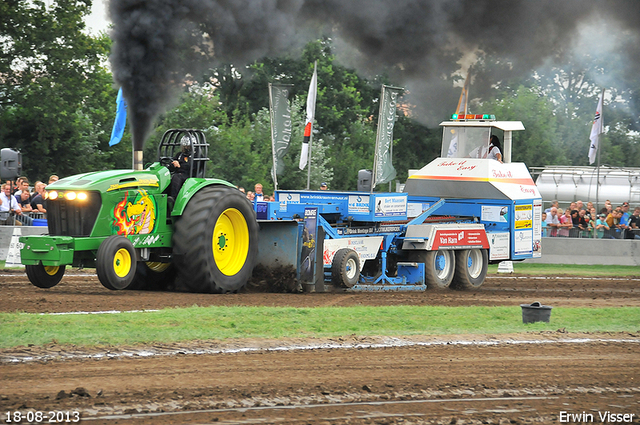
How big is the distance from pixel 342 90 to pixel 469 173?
2105 cm

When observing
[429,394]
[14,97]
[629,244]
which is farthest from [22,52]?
[429,394]

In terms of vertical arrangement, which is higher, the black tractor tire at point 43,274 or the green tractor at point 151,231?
the green tractor at point 151,231

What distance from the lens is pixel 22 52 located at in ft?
90.6

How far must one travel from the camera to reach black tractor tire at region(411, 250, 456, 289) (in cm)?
1462

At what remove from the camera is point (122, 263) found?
10.7 metres

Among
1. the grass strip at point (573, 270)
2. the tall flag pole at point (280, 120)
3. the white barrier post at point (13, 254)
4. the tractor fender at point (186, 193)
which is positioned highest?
the tall flag pole at point (280, 120)

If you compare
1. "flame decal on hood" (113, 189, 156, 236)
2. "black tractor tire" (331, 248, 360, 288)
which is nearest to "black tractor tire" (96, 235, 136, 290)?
"flame decal on hood" (113, 189, 156, 236)

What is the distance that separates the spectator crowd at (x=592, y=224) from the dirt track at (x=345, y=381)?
12803 mm

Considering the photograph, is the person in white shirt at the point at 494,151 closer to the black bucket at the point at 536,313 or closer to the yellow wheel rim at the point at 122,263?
the black bucket at the point at 536,313

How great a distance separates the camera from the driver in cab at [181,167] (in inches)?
458

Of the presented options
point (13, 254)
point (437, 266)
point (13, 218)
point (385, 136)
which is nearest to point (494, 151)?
point (437, 266)

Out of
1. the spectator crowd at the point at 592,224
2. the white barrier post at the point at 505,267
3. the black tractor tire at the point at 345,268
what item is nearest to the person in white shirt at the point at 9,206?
the black tractor tire at the point at 345,268

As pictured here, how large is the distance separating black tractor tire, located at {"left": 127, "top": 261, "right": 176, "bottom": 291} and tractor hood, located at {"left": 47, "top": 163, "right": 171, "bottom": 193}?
1463 mm

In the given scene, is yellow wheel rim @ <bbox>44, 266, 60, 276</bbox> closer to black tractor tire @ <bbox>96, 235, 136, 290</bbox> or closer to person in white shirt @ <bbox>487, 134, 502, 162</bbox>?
black tractor tire @ <bbox>96, 235, 136, 290</bbox>
